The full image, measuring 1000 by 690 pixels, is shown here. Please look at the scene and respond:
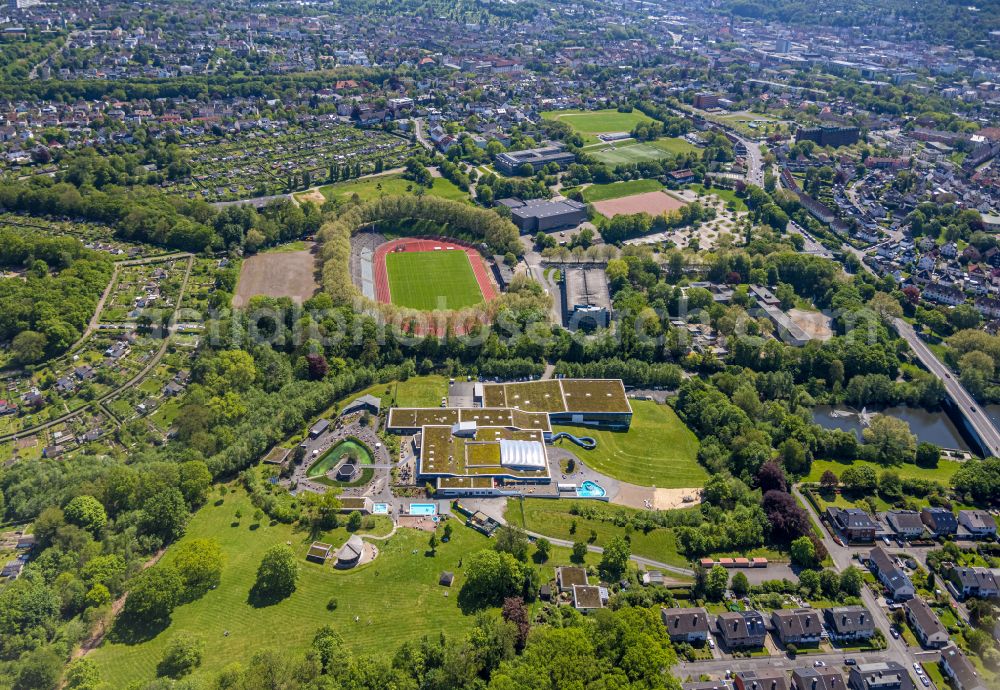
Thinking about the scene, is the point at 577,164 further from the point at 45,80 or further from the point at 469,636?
the point at 45,80

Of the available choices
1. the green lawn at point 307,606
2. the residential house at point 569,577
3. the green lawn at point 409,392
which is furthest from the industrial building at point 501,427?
the residential house at point 569,577

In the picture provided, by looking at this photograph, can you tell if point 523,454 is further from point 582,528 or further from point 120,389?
point 120,389

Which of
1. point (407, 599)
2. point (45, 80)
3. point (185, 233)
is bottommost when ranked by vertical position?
point (407, 599)

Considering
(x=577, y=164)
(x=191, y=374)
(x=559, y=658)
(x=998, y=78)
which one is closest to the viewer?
(x=559, y=658)

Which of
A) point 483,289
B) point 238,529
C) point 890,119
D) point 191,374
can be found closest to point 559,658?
point 238,529

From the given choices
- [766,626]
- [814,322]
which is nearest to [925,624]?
[766,626]

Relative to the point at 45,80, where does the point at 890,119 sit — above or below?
below

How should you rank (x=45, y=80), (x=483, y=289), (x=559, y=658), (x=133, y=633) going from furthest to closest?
(x=45, y=80), (x=483, y=289), (x=133, y=633), (x=559, y=658)
